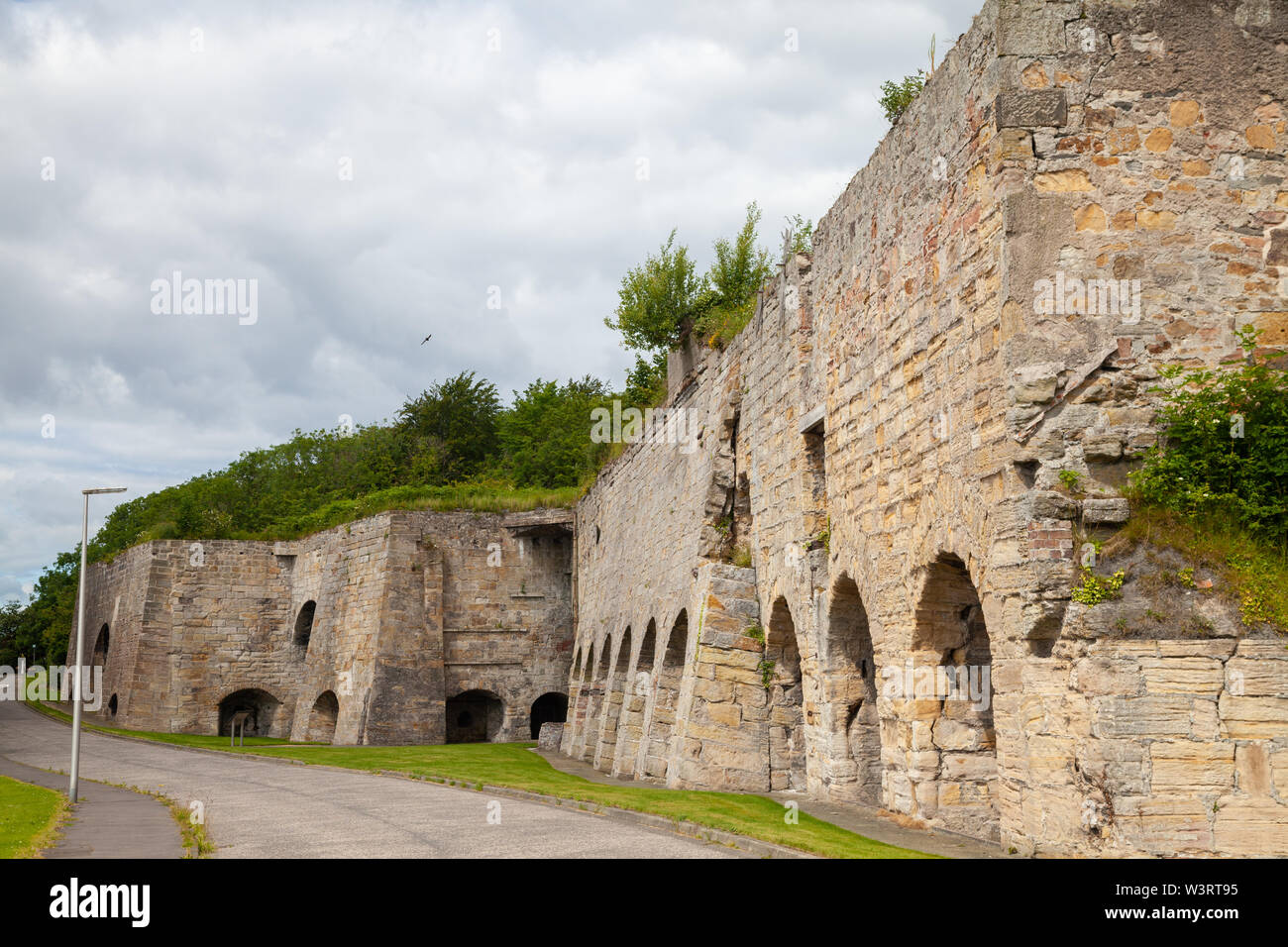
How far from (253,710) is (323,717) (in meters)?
4.73

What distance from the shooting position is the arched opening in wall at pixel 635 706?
21.0 m

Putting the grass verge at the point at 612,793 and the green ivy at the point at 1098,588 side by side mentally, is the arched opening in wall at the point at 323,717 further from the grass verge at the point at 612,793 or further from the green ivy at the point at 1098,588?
the green ivy at the point at 1098,588

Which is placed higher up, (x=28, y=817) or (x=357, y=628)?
(x=357, y=628)

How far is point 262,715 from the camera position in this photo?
35906 millimetres

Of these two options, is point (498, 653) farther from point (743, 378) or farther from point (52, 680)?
point (52, 680)

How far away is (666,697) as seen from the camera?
65.5 ft

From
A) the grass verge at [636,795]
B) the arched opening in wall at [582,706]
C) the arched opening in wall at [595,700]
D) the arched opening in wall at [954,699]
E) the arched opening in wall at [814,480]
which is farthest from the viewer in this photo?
the arched opening in wall at [582,706]

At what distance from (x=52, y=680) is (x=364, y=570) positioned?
20.2 metres

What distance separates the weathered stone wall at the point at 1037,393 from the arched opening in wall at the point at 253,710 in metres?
26.0

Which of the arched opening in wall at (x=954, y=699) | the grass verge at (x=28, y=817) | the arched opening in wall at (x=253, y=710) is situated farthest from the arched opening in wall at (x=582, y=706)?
the arched opening in wall at (x=954, y=699)

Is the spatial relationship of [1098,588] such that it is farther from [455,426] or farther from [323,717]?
[455,426]

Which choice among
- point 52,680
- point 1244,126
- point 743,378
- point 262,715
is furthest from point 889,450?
point 52,680

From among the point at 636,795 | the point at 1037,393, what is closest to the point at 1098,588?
the point at 1037,393

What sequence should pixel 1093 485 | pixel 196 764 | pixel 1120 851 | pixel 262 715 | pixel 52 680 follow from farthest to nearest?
1. pixel 52 680
2. pixel 262 715
3. pixel 196 764
4. pixel 1093 485
5. pixel 1120 851
